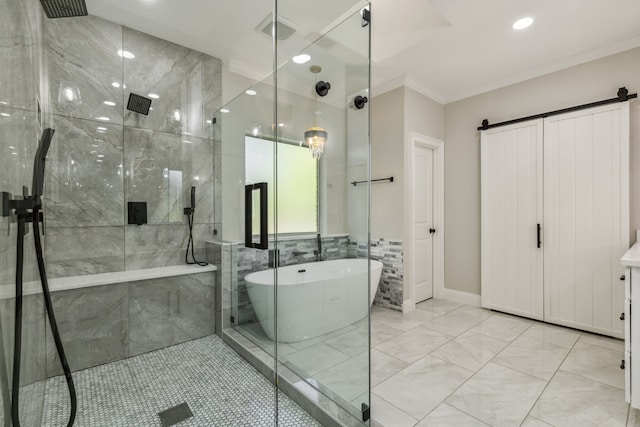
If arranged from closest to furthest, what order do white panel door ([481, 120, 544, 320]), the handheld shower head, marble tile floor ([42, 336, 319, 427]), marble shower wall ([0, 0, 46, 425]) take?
1. marble shower wall ([0, 0, 46, 425])
2. the handheld shower head
3. marble tile floor ([42, 336, 319, 427])
4. white panel door ([481, 120, 544, 320])

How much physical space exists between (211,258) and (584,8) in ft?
12.2

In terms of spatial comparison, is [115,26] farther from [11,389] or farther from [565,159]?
[565,159]

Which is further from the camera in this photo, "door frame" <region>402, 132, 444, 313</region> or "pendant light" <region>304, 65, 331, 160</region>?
"door frame" <region>402, 132, 444, 313</region>

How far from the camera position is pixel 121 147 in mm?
2412

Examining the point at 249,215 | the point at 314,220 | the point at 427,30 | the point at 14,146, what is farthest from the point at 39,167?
the point at 427,30

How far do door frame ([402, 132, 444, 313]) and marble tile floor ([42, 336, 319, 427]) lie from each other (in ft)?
7.01

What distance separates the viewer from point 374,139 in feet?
12.3

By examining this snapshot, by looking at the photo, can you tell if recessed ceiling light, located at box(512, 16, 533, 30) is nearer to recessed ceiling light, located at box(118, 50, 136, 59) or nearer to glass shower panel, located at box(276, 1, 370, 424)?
glass shower panel, located at box(276, 1, 370, 424)

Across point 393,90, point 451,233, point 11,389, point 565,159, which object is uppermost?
point 393,90

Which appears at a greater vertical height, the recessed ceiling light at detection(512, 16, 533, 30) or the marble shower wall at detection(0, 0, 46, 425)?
the recessed ceiling light at detection(512, 16, 533, 30)

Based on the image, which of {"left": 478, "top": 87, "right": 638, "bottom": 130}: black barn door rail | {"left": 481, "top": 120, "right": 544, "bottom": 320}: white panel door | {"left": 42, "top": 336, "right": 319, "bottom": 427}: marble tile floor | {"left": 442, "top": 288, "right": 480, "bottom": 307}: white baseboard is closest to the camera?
{"left": 42, "top": 336, "right": 319, "bottom": 427}: marble tile floor

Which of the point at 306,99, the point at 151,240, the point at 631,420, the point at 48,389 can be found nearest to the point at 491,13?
the point at 306,99

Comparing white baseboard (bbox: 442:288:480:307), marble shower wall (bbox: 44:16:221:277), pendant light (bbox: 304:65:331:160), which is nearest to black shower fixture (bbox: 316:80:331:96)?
pendant light (bbox: 304:65:331:160)

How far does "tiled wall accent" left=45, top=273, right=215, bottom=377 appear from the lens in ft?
6.66
